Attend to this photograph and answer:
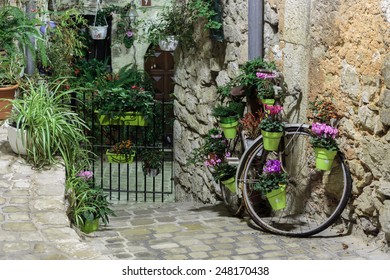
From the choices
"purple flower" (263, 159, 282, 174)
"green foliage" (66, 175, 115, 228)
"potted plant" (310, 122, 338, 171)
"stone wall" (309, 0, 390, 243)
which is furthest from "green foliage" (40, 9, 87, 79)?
"potted plant" (310, 122, 338, 171)

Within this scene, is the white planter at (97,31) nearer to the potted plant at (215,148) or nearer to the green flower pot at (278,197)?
the potted plant at (215,148)

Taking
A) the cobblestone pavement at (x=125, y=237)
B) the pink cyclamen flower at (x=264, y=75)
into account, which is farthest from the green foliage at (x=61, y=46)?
the pink cyclamen flower at (x=264, y=75)

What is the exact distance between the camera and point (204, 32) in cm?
816

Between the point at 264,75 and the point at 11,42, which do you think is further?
the point at 11,42

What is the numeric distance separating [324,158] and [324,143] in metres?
0.11

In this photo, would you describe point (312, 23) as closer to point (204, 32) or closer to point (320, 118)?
point (320, 118)

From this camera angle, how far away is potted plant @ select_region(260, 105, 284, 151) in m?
5.89

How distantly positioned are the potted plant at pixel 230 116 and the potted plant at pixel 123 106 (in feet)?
6.18

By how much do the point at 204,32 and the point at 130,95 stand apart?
1.05 meters

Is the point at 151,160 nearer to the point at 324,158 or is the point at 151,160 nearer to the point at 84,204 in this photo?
the point at 84,204

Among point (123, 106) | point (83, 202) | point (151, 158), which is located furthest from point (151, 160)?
point (83, 202)

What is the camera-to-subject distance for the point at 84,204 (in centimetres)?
636

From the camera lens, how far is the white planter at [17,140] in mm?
6552

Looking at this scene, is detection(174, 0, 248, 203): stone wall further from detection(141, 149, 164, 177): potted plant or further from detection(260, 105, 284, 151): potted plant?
detection(260, 105, 284, 151): potted plant
